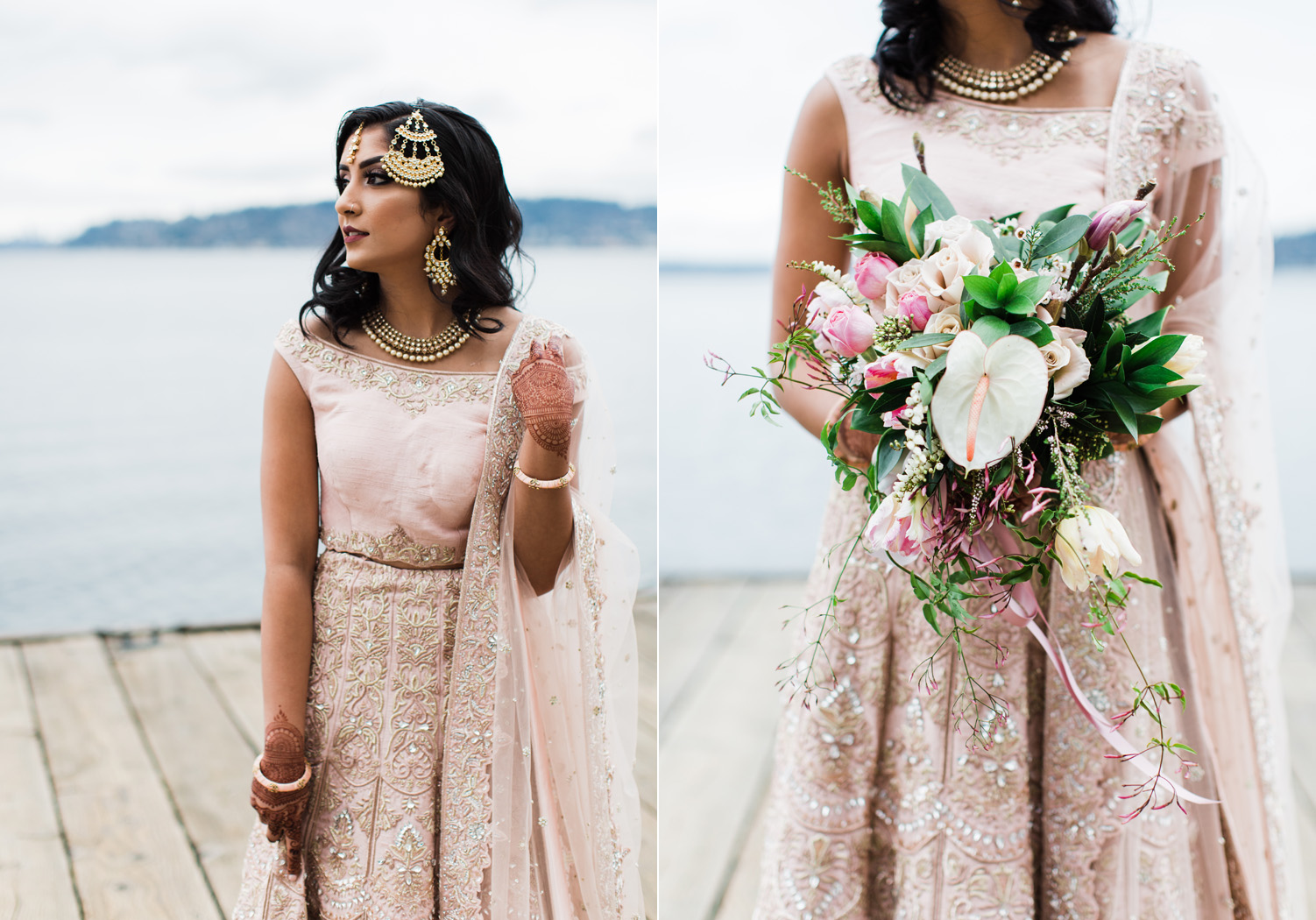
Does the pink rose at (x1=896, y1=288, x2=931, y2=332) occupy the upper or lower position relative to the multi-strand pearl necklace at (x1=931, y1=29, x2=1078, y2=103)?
lower

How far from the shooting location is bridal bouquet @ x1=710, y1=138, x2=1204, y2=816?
0.91 m

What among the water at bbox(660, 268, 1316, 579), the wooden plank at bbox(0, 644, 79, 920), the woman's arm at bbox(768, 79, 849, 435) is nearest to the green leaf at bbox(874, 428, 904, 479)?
the woman's arm at bbox(768, 79, 849, 435)

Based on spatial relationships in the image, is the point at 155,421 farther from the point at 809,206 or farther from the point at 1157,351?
the point at 1157,351

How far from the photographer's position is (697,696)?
3172mm

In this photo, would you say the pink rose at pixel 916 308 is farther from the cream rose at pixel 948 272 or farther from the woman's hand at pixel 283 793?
the woman's hand at pixel 283 793

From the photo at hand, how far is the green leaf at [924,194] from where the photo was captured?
106 centimetres

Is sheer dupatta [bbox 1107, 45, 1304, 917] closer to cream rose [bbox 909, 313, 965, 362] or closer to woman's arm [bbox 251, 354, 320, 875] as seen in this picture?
cream rose [bbox 909, 313, 965, 362]

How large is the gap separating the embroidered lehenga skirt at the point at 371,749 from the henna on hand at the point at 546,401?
8.8 inches

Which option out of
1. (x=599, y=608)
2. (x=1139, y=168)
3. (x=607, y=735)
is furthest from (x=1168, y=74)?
(x=607, y=735)

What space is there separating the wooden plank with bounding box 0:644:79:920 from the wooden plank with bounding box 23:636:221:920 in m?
0.03

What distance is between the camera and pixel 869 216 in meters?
1.05

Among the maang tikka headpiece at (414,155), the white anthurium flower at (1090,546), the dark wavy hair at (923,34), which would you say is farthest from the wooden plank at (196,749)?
the dark wavy hair at (923,34)

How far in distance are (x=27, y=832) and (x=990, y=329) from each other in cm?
244

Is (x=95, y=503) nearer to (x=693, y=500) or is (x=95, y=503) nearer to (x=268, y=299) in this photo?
(x=268, y=299)
